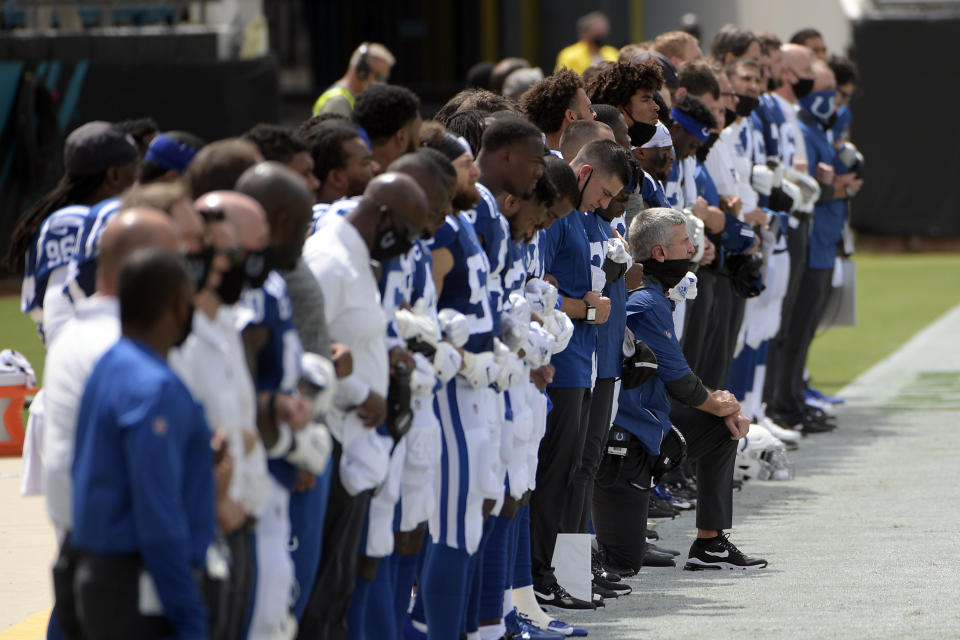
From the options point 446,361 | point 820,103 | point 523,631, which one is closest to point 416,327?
point 446,361

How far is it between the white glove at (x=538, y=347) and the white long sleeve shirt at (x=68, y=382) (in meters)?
2.34

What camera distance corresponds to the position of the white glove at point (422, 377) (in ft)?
17.0

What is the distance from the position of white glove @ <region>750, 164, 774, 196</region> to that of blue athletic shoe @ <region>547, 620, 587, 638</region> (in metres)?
4.78

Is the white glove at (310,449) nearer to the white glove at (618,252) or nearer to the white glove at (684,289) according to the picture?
the white glove at (618,252)

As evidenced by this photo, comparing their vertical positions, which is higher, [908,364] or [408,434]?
[408,434]

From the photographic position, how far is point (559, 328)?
252 inches

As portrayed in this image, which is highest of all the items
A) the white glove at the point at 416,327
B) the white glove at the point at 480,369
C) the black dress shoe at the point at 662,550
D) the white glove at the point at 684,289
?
the white glove at the point at 416,327

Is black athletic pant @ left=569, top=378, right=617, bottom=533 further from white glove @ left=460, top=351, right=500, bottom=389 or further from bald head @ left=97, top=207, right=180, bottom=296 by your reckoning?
bald head @ left=97, top=207, right=180, bottom=296

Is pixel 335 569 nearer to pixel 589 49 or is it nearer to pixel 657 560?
pixel 657 560

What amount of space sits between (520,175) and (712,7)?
792 inches

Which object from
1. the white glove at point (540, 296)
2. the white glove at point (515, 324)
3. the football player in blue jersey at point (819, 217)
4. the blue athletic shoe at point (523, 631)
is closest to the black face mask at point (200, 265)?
the white glove at point (515, 324)

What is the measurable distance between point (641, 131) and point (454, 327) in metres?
3.15

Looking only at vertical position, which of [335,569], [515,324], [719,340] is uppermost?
[515,324]

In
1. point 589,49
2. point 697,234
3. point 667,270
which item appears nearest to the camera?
point 667,270
